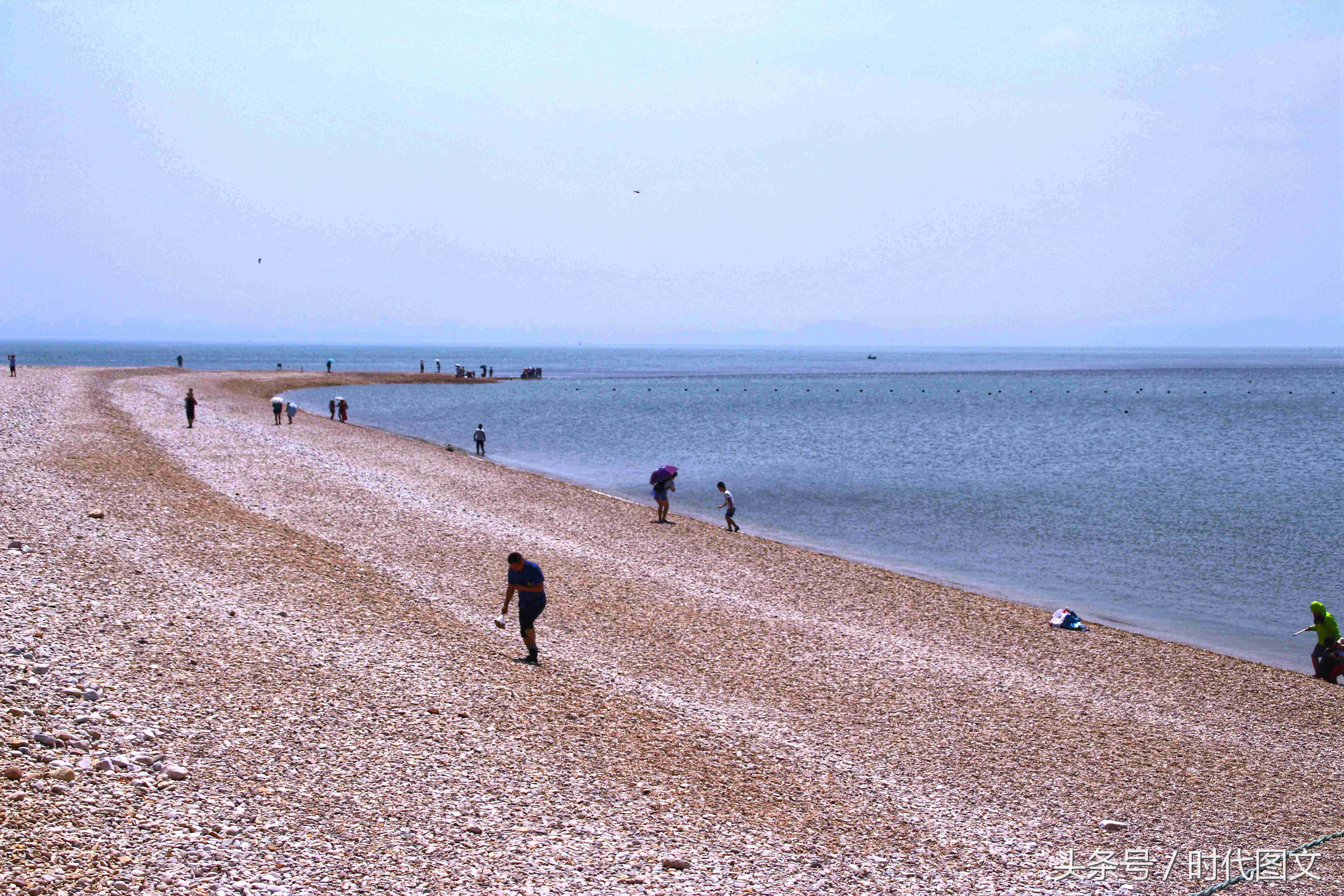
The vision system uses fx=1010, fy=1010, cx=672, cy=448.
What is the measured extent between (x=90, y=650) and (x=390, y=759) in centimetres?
413

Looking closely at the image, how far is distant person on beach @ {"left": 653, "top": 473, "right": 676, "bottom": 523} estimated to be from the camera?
27578 millimetres

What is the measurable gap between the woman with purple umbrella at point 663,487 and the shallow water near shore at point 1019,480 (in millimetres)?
3303

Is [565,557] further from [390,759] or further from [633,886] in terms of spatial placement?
[633,886]

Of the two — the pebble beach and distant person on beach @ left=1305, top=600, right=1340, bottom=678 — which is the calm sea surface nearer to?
distant person on beach @ left=1305, top=600, right=1340, bottom=678

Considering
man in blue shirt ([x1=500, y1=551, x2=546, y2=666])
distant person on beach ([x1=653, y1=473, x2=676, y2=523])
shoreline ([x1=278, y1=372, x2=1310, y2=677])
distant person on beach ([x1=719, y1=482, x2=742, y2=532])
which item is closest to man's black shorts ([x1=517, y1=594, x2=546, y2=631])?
man in blue shirt ([x1=500, y1=551, x2=546, y2=666])

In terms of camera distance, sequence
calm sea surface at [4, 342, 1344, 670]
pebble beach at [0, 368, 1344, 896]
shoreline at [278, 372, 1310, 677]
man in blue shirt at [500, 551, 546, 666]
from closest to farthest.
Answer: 1. pebble beach at [0, 368, 1344, 896]
2. man in blue shirt at [500, 551, 546, 666]
3. shoreline at [278, 372, 1310, 677]
4. calm sea surface at [4, 342, 1344, 670]

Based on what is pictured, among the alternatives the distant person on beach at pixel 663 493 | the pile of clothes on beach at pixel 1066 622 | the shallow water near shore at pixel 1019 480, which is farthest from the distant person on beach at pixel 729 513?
the pile of clothes on beach at pixel 1066 622

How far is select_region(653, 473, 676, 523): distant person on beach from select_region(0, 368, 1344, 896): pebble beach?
6.38 metres

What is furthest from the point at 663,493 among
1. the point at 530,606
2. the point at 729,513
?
the point at 530,606

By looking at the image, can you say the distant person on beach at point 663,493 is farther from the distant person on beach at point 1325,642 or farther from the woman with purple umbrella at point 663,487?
the distant person on beach at point 1325,642

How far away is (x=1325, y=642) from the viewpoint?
52.3ft

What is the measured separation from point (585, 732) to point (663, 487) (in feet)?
54.1

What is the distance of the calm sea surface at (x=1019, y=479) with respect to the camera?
22938mm

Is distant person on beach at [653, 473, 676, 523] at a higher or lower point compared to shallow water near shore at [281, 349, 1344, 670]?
higher
